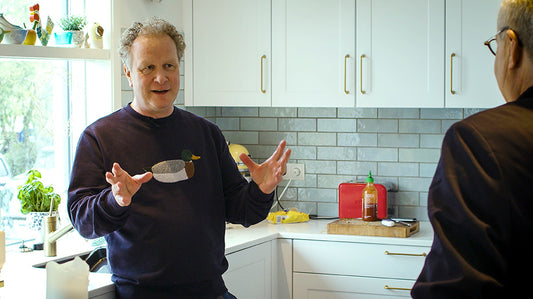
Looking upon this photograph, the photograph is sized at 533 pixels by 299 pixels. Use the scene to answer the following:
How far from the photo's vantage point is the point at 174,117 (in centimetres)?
203

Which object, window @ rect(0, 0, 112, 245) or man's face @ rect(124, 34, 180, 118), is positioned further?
window @ rect(0, 0, 112, 245)

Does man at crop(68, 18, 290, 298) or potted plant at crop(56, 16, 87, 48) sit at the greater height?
potted plant at crop(56, 16, 87, 48)

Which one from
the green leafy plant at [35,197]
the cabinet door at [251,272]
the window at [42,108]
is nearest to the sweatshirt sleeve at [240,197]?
the cabinet door at [251,272]

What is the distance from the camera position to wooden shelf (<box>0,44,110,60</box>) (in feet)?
8.13

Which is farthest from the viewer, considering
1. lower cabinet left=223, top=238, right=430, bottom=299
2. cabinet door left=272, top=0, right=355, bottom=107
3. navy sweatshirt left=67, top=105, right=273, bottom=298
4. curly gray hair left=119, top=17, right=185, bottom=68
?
cabinet door left=272, top=0, right=355, bottom=107

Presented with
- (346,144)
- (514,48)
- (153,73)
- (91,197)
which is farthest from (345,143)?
(514,48)

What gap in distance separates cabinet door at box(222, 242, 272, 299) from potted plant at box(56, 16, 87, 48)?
1.17m

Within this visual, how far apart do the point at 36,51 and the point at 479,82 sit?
6.80 feet

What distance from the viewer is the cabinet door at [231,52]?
332 cm

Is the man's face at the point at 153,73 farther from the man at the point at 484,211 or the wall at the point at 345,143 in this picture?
the wall at the point at 345,143

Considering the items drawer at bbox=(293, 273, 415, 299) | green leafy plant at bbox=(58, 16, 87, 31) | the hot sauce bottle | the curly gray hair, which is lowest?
drawer at bbox=(293, 273, 415, 299)

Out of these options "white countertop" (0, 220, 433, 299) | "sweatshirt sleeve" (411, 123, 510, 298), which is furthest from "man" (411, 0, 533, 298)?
"white countertop" (0, 220, 433, 299)

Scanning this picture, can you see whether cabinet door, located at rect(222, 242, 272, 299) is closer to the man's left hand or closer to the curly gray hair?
the man's left hand

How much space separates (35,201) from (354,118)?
5.95 ft
